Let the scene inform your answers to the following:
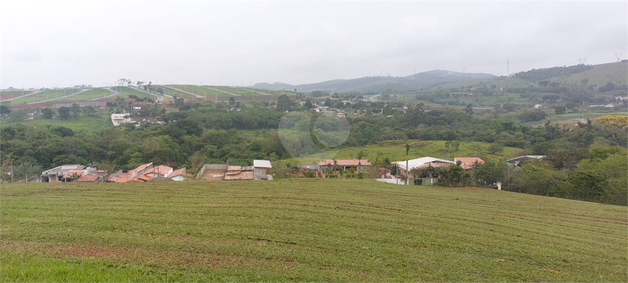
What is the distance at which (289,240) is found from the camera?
5.49 metres

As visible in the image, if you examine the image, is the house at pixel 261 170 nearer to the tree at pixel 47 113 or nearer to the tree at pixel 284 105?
the tree at pixel 284 105

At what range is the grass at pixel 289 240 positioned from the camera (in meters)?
4.25

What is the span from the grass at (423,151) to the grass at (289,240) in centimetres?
1652

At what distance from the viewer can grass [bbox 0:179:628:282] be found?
167 inches

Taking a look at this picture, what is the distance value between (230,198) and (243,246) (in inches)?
174

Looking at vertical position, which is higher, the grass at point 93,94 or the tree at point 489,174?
the grass at point 93,94

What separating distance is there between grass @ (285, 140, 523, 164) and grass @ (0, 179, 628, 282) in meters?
16.5

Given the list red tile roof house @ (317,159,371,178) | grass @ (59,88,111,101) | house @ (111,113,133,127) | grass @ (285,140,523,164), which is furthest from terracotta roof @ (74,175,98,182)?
grass @ (59,88,111,101)

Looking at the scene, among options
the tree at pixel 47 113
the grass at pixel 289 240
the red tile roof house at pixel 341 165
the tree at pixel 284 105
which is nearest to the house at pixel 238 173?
the red tile roof house at pixel 341 165

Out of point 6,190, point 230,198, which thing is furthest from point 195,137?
point 230,198

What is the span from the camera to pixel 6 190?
978 cm

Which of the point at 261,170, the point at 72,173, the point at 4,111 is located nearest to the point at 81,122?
the point at 4,111

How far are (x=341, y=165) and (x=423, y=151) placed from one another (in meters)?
10.3

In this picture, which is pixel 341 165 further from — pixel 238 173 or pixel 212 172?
pixel 212 172
